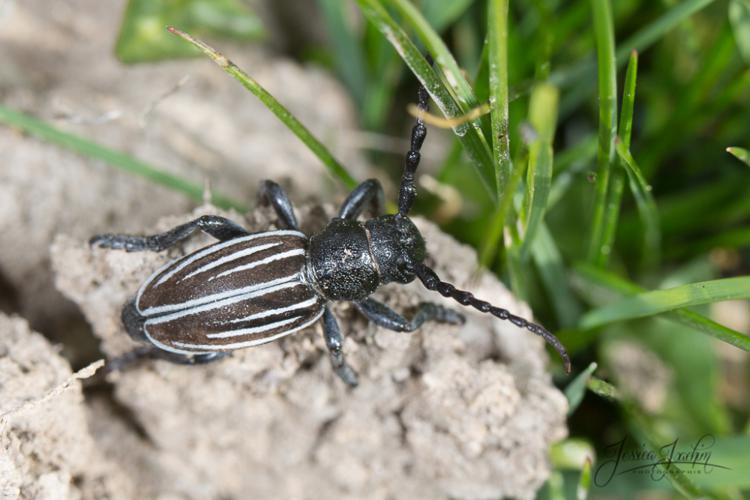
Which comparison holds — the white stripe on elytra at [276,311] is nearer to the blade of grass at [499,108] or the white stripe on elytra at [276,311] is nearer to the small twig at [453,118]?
the blade of grass at [499,108]

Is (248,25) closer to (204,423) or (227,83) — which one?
(227,83)

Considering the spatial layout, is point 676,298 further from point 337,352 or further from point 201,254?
point 201,254

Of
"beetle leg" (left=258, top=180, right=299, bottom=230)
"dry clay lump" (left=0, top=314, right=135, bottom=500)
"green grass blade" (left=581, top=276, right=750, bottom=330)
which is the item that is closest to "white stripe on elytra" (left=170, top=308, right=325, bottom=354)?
"dry clay lump" (left=0, top=314, right=135, bottom=500)

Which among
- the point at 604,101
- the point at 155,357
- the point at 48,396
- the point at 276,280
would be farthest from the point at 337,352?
the point at 604,101

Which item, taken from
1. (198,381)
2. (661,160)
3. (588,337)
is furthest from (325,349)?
(661,160)

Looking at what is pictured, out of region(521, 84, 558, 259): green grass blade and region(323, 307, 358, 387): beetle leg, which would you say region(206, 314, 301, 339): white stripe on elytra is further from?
region(521, 84, 558, 259): green grass blade
